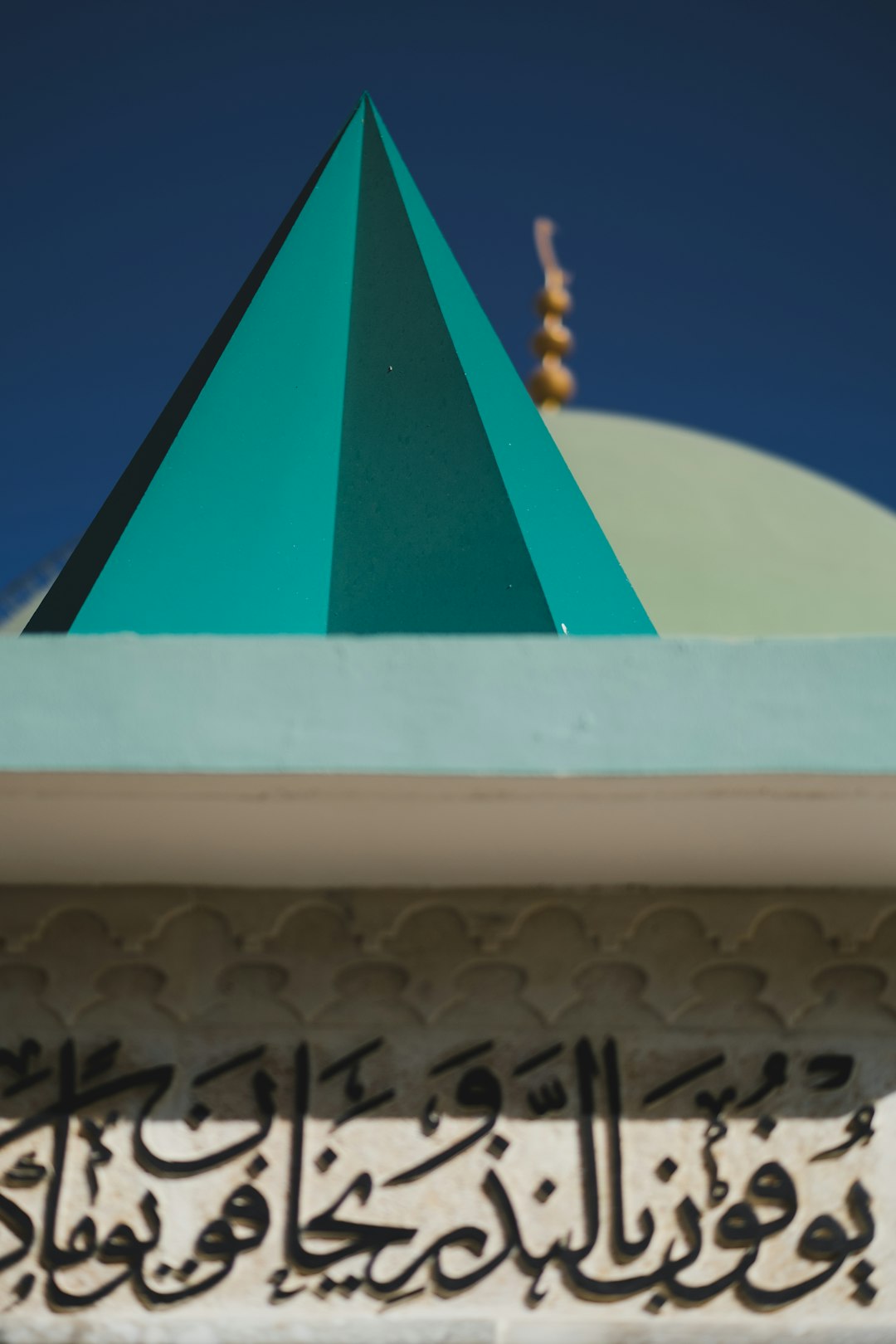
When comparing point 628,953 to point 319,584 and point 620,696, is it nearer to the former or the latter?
point 620,696

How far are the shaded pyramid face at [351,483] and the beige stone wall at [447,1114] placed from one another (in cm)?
40

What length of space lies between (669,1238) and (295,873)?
63cm

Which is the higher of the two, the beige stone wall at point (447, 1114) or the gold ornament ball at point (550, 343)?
the gold ornament ball at point (550, 343)

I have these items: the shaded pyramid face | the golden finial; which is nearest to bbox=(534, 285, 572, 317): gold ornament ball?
the golden finial

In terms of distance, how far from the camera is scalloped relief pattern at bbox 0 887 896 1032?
1.57 metres

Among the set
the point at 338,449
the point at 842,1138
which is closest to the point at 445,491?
the point at 338,449

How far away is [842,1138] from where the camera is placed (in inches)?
59.4

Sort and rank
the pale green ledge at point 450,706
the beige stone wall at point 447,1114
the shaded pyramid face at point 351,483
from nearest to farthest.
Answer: the pale green ledge at point 450,706 → the beige stone wall at point 447,1114 → the shaded pyramid face at point 351,483

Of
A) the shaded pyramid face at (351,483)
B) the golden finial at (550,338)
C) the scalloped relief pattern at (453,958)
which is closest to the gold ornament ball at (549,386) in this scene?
the golden finial at (550,338)

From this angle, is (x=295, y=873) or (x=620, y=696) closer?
(x=620, y=696)

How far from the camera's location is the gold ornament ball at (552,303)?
520 cm

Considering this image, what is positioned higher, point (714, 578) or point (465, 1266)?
point (714, 578)

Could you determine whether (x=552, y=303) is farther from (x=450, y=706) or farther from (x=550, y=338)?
(x=450, y=706)

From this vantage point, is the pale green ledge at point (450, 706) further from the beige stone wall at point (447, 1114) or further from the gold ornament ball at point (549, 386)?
the gold ornament ball at point (549, 386)
